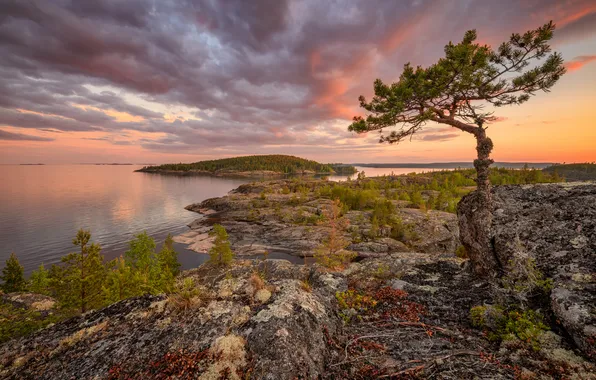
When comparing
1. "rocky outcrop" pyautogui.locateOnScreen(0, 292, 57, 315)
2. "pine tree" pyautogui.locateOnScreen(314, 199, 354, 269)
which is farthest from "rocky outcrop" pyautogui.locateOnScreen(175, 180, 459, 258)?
"rocky outcrop" pyautogui.locateOnScreen(0, 292, 57, 315)

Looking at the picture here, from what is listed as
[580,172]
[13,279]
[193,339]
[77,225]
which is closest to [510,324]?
[193,339]

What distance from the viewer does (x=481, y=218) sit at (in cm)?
988

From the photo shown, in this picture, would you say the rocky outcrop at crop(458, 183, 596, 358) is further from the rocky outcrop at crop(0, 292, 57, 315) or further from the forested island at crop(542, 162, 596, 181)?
the forested island at crop(542, 162, 596, 181)

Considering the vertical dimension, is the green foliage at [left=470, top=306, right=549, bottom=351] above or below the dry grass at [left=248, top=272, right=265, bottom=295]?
below

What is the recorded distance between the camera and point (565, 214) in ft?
27.9

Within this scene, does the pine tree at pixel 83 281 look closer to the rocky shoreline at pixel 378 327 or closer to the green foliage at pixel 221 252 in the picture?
the rocky shoreline at pixel 378 327

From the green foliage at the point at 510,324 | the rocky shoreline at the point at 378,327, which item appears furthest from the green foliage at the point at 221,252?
the green foliage at the point at 510,324

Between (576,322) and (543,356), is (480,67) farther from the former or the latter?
(543,356)

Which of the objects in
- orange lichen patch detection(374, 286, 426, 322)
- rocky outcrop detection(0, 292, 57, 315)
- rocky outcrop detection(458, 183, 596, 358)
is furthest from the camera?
rocky outcrop detection(0, 292, 57, 315)

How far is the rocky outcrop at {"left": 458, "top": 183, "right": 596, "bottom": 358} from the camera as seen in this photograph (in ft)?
17.8

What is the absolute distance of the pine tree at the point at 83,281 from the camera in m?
17.2

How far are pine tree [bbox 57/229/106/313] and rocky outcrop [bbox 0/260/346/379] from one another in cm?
1542

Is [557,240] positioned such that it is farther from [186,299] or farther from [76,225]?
[76,225]

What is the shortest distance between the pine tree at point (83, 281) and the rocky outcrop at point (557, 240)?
24313 millimetres
